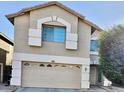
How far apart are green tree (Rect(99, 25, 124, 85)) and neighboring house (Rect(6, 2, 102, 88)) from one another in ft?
10.4

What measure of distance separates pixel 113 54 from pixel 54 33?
18.8 feet

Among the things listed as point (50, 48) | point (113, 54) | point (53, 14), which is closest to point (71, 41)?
point (50, 48)

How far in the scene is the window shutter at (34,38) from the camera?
1568cm

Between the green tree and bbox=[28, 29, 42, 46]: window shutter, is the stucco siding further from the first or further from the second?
the green tree

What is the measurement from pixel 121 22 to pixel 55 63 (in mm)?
7106

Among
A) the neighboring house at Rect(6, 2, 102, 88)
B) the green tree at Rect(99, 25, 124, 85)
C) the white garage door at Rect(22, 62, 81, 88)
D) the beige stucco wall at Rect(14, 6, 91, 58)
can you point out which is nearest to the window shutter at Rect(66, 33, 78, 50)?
the neighboring house at Rect(6, 2, 102, 88)

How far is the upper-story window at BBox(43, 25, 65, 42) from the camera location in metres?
16.4

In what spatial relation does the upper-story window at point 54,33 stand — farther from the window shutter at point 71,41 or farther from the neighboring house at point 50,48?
the window shutter at point 71,41

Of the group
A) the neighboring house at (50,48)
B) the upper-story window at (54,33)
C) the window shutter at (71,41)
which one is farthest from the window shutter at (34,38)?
the window shutter at (71,41)

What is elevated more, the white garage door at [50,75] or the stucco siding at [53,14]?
the stucco siding at [53,14]

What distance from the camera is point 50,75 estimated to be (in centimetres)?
1619

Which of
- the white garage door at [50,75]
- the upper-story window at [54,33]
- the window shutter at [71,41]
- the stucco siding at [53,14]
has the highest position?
the stucco siding at [53,14]

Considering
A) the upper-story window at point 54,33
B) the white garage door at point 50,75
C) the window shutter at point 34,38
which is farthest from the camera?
the upper-story window at point 54,33

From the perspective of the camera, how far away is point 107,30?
19.5 m
